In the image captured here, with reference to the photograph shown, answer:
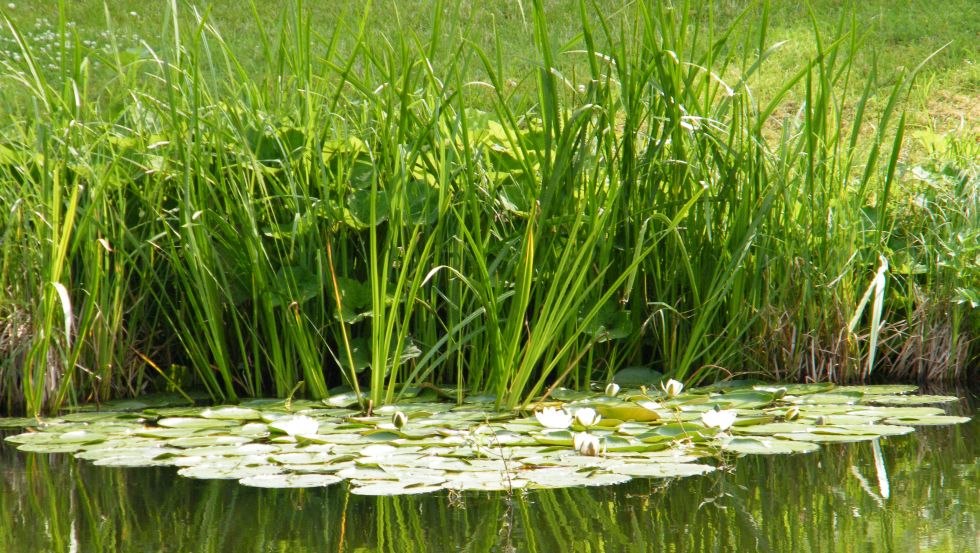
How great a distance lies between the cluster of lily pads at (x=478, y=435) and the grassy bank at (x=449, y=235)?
5.9 inches

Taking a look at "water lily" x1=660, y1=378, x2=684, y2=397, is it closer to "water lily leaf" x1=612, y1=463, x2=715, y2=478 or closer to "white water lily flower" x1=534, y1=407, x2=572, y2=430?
"white water lily flower" x1=534, y1=407, x2=572, y2=430

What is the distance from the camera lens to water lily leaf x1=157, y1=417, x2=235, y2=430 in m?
2.38

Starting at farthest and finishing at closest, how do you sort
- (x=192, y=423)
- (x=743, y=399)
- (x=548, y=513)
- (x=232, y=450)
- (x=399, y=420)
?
(x=743, y=399)
(x=192, y=423)
(x=399, y=420)
(x=232, y=450)
(x=548, y=513)

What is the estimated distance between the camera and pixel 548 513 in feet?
5.60

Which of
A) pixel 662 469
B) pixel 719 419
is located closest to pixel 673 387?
pixel 719 419

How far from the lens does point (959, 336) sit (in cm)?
297

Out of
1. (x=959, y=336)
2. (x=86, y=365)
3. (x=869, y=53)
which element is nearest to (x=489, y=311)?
(x=86, y=365)

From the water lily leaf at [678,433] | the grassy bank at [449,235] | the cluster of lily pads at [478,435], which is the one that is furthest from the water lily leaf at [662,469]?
the grassy bank at [449,235]

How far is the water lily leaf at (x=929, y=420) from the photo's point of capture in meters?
2.33

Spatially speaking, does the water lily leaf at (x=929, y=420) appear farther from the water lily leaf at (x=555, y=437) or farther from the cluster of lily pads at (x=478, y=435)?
the water lily leaf at (x=555, y=437)

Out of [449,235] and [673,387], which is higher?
[449,235]

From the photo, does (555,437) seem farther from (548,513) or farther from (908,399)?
(908,399)

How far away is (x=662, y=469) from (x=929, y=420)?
0.84 metres

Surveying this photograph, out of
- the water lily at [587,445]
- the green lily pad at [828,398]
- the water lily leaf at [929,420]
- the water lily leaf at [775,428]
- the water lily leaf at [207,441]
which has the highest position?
the water lily at [587,445]
